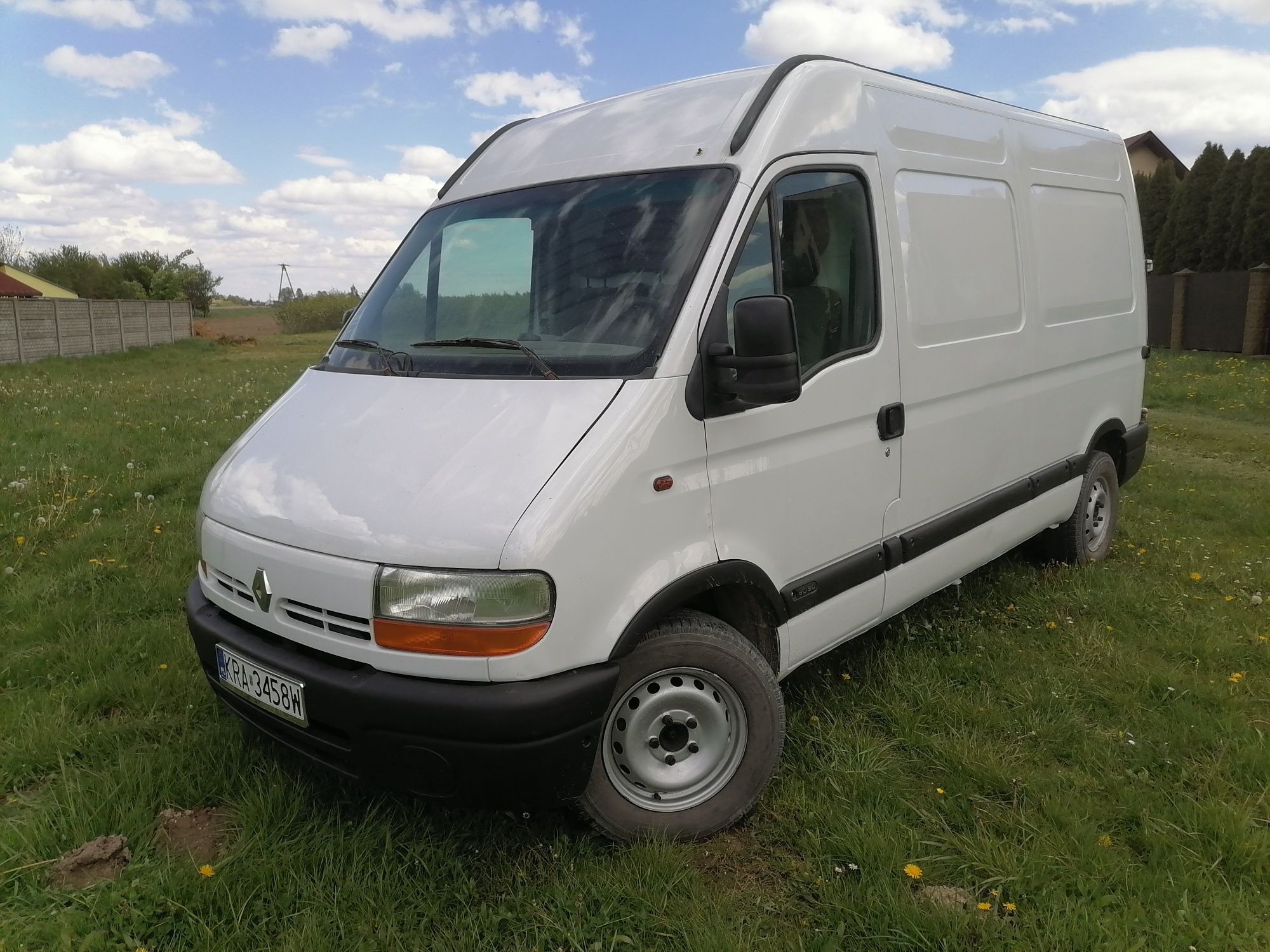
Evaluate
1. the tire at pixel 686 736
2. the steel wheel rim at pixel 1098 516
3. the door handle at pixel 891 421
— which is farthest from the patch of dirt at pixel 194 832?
the steel wheel rim at pixel 1098 516

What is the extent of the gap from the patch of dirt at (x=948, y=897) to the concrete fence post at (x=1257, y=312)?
741 inches

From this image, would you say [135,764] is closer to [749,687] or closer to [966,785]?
[749,687]

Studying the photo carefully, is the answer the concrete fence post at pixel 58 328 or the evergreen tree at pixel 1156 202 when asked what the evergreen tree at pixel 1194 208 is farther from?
the concrete fence post at pixel 58 328

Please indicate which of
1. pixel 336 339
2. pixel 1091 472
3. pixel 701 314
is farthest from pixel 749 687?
pixel 1091 472

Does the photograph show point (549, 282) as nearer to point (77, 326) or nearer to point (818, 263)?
point (818, 263)

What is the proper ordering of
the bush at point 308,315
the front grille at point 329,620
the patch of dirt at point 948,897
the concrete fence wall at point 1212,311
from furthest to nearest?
the bush at point 308,315
the concrete fence wall at point 1212,311
the patch of dirt at point 948,897
the front grille at point 329,620

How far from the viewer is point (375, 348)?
11.4ft

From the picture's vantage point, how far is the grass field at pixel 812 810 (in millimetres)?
2611

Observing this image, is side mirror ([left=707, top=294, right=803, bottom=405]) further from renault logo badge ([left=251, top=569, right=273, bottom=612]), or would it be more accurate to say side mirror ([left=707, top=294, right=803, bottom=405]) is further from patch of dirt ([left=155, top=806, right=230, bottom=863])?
patch of dirt ([left=155, top=806, right=230, bottom=863])

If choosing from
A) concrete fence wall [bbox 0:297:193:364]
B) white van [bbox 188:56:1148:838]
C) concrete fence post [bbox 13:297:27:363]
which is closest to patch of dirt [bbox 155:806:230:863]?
white van [bbox 188:56:1148:838]

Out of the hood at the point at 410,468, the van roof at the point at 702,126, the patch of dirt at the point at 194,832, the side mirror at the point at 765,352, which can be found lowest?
the patch of dirt at the point at 194,832

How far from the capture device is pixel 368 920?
103 inches

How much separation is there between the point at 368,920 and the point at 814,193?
280 cm

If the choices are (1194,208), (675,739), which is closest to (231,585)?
(675,739)
